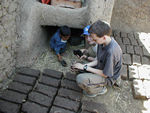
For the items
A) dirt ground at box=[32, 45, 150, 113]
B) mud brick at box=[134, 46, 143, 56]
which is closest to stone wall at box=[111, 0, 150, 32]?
mud brick at box=[134, 46, 143, 56]

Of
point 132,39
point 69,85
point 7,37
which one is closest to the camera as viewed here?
point 7,37

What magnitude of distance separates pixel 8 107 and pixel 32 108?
401 millimetres

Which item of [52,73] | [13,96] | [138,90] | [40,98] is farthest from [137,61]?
[13,96]

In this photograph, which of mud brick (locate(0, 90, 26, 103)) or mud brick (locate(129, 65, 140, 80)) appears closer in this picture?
mud brick (locate(0, 90, 26, 103))

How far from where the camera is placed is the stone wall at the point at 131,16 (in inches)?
223

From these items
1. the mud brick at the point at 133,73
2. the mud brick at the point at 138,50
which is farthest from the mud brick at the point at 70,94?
the mud brick at the point at 138,50

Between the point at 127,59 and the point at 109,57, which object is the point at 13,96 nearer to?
the point at 109,57

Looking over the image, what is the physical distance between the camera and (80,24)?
3865 mm

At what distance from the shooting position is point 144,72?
3715 millimetres

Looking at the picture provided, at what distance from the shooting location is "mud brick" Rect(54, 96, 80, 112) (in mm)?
2879

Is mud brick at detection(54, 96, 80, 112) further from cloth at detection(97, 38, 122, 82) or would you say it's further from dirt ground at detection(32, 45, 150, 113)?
cloth at detection(97, 38, 122, 82)

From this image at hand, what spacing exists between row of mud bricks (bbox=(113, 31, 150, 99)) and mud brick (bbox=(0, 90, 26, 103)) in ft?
6.97

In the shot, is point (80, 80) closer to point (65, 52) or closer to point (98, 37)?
point (98, 37)

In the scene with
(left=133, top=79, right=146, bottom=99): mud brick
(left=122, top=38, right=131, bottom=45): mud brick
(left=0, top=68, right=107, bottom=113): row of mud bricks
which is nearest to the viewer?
(left=0, top=68, right=107, bottom=113): row of mud bricks
